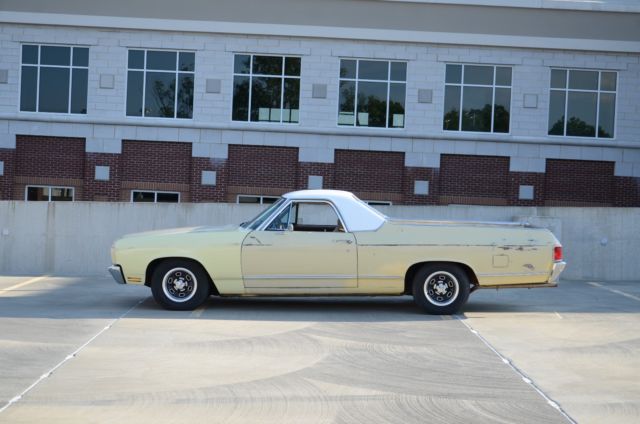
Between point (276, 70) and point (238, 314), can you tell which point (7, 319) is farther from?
point (276, 70)

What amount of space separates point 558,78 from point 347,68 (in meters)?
7.21

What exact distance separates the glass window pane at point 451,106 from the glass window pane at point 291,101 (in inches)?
197

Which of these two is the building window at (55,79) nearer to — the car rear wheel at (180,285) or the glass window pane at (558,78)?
the glass window pane at (558,78)

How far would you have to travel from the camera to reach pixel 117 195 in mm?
29422

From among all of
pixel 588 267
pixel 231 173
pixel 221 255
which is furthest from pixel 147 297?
pixel 231 173

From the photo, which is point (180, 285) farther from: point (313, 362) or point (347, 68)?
point (347, 68)

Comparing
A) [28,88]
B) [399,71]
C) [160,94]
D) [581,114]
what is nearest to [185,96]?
[160,94]

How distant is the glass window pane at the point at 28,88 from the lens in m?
29.6

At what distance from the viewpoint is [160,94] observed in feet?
97.5

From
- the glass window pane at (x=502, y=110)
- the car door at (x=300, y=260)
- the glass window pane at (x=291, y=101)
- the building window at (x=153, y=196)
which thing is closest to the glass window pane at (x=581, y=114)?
the glass window pane at (x=502, y=110)

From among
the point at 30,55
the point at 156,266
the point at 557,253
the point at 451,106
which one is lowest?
the point at 156,266

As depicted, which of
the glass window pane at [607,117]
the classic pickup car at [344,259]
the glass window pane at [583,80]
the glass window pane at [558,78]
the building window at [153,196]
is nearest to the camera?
the classic pickup car at [344,259]

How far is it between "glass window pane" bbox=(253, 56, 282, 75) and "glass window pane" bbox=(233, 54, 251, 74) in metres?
0.23

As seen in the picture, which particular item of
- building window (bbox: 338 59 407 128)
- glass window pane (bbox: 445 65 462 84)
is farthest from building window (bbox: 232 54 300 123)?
glass window pane (bbox: 445 65 462 84)
